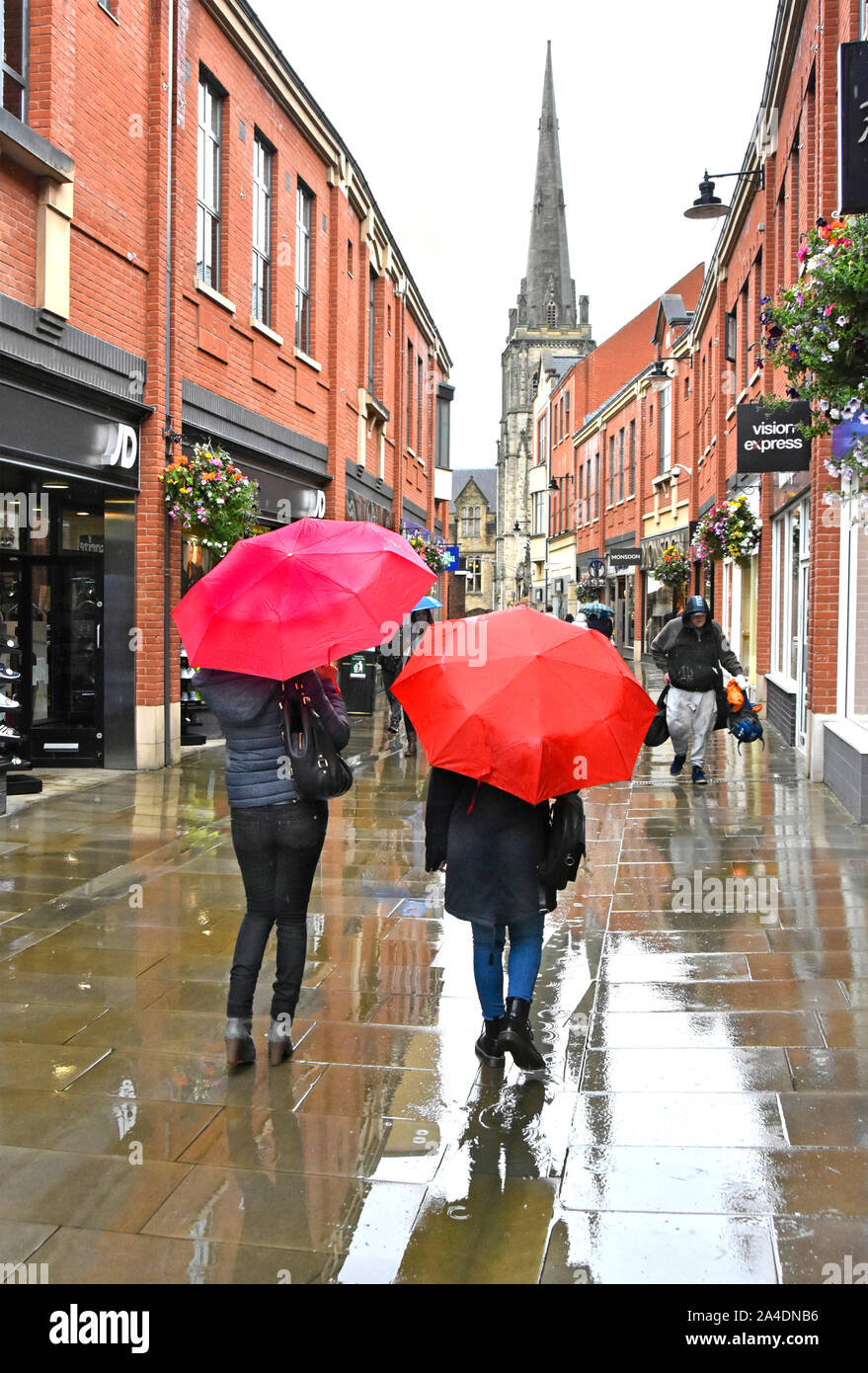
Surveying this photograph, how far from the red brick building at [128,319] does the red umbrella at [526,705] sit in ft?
22.3

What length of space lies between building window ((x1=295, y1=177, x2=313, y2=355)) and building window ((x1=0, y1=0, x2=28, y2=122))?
→ 307 inches

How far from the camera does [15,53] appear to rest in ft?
33.2

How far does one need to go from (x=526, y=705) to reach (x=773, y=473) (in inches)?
521

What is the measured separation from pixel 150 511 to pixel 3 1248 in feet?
32.6

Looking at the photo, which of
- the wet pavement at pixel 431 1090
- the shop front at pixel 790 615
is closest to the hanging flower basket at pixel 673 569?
the shop front at pixel 790 615

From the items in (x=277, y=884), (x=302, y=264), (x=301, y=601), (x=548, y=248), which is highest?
(x=548, y=248)

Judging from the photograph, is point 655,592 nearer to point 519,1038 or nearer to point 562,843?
point 562,843

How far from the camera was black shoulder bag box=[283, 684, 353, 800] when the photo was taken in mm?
4535

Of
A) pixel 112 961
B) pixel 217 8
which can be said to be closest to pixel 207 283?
pixel 217 8

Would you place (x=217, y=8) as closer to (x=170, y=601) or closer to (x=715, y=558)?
(x=170, y=601)

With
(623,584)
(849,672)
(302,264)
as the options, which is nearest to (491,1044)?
(849,672)

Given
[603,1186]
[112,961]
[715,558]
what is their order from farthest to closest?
[715,558] → [112,961] → [603,1186]

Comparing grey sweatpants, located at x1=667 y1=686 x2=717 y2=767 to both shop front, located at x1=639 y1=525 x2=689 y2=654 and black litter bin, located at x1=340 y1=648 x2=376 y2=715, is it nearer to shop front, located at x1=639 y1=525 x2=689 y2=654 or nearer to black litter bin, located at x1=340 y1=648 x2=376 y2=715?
black litter bin, located at x1=340 y1=648 x2=376 y2=715
